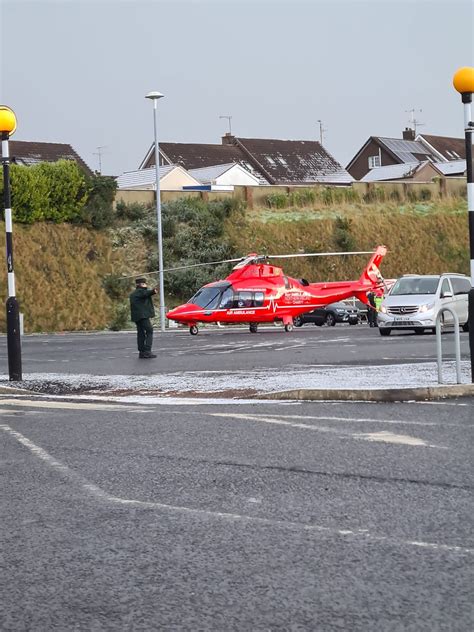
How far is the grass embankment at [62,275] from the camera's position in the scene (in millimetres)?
51594

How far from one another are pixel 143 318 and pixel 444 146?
86388mm

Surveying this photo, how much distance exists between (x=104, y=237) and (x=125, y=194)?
148 inches

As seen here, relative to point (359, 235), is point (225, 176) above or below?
above

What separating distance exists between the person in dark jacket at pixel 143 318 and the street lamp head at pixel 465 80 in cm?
1107

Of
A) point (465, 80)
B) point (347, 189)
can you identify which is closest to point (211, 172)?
point (347, 189)

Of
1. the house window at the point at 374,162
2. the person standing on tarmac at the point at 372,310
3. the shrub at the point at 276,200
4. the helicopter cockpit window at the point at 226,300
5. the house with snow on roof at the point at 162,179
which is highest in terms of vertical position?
the house window at the point at 374,162

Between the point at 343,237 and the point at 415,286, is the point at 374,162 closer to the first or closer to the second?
the point at 343,237

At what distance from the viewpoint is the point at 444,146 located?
4235 inches

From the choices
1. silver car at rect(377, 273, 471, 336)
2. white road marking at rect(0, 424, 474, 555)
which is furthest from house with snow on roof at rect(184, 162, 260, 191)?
white road marking at rect(0, 424, 474, 555)

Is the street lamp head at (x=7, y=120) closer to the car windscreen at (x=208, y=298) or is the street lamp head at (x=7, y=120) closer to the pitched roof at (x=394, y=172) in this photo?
the car windscreen at (x=208, y=298)

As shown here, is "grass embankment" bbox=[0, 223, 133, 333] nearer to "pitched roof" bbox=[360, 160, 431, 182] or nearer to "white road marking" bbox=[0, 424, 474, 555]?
"pitched roof" bbox=[360, 160, 431, 182]

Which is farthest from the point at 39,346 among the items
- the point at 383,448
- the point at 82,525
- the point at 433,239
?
the point at 433,239

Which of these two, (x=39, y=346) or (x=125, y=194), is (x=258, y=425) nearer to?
(x=39, y=346)

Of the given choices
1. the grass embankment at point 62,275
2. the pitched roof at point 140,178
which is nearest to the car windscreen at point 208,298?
the grass embankment at point 62,275
